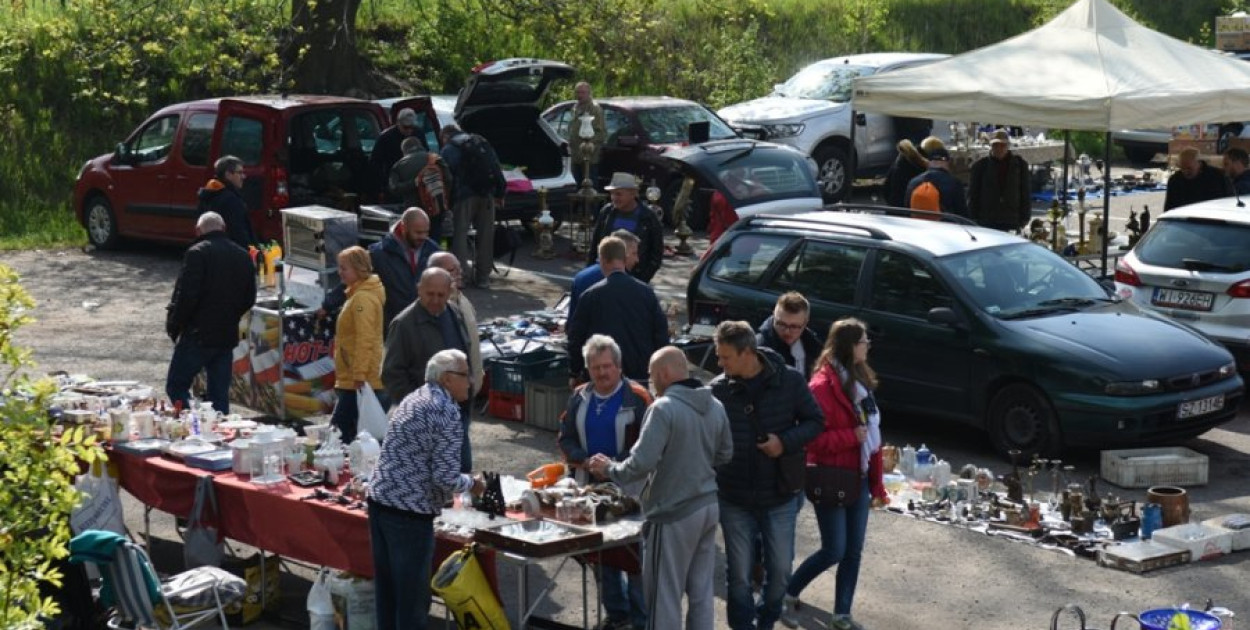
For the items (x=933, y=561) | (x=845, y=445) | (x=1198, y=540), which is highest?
(x=845, y=445)

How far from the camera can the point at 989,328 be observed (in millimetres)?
12414

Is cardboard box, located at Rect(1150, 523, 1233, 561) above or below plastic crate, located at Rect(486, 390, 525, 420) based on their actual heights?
below

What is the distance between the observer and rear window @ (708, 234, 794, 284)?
1348 cm

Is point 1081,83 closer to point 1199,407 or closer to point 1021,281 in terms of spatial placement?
point 1021,281

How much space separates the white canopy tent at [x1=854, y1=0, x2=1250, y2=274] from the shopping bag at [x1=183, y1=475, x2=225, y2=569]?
8709 mm

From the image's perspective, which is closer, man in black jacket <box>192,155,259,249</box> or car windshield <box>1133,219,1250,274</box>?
car windshield <box>1133,219,1250,274</box>

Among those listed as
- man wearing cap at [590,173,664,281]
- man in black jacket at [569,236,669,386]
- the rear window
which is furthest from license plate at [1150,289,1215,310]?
man in black jacket at [569,236,669,386]

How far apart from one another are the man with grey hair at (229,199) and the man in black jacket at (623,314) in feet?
15.9

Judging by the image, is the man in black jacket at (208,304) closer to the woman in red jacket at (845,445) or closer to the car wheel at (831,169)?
the woman in red jacket at (845,445)

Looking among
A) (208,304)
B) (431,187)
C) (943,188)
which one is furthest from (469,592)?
(943,188)

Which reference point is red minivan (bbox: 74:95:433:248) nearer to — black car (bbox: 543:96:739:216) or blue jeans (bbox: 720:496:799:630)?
black car (bbox: 543:96:739:216)

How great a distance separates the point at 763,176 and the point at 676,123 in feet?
→ 11.1

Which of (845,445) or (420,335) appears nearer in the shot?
(845,445)

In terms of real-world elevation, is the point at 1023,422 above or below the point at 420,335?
below
